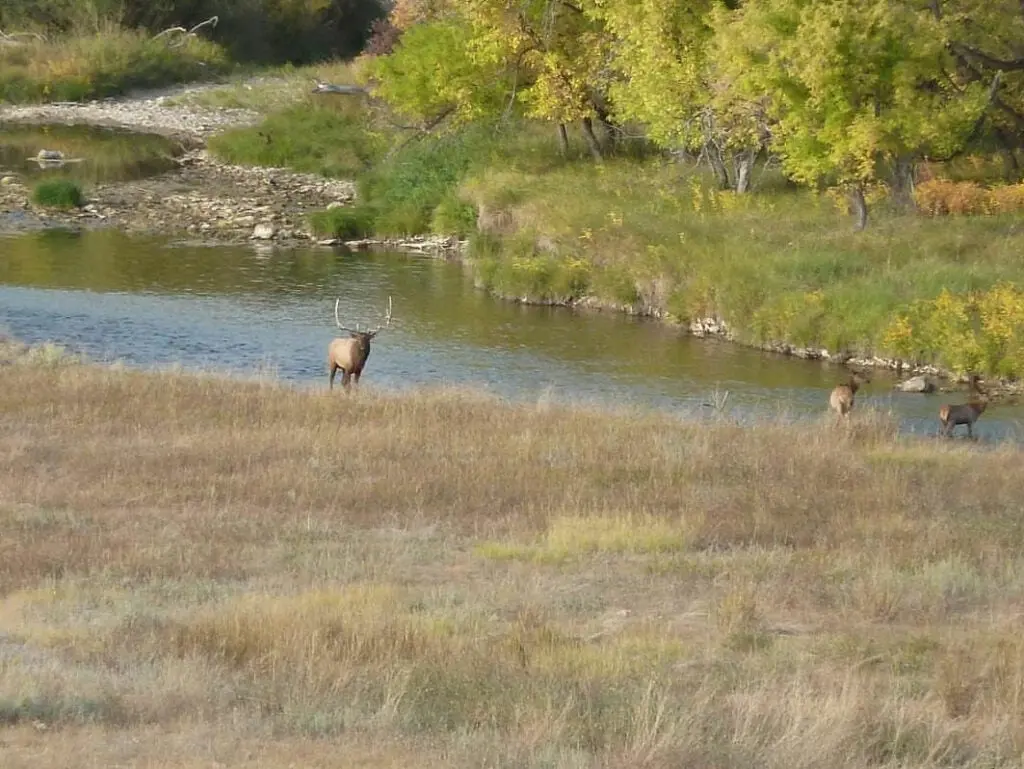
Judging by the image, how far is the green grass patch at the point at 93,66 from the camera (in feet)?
230

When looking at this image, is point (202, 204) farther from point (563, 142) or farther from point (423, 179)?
point (563, 142)

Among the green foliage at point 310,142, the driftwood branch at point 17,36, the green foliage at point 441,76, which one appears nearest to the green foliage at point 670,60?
the green foliage at point 441,76

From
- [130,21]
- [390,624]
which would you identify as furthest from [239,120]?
[390,624]

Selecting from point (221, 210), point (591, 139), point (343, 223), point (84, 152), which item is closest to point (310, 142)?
point (84, 152)

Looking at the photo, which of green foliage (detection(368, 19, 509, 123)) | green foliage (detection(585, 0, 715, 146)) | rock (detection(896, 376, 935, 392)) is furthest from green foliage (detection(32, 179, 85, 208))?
rock (detection(896, 376, 935, 392))

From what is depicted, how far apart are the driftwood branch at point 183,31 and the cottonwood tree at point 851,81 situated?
2074 inches

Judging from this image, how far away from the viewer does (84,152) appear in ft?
181

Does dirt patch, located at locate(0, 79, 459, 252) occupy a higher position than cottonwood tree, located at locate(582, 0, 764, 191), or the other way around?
cottonwood tree, located at locate(582, 0, 764, 191)

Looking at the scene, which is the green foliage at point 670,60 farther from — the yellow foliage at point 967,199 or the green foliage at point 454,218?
the green foliage at point 454,218

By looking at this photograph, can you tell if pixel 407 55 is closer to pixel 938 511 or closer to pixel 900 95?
pixel 900 95

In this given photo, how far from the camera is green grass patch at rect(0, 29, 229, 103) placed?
230ft

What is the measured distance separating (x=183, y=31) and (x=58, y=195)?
3987 centimetres

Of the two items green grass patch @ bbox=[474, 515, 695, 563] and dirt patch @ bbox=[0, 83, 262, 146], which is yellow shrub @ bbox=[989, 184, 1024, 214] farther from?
dirt patch @ bbox=[0, 83, 262, 146]

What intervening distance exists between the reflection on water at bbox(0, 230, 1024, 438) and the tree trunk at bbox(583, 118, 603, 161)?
6420mm
